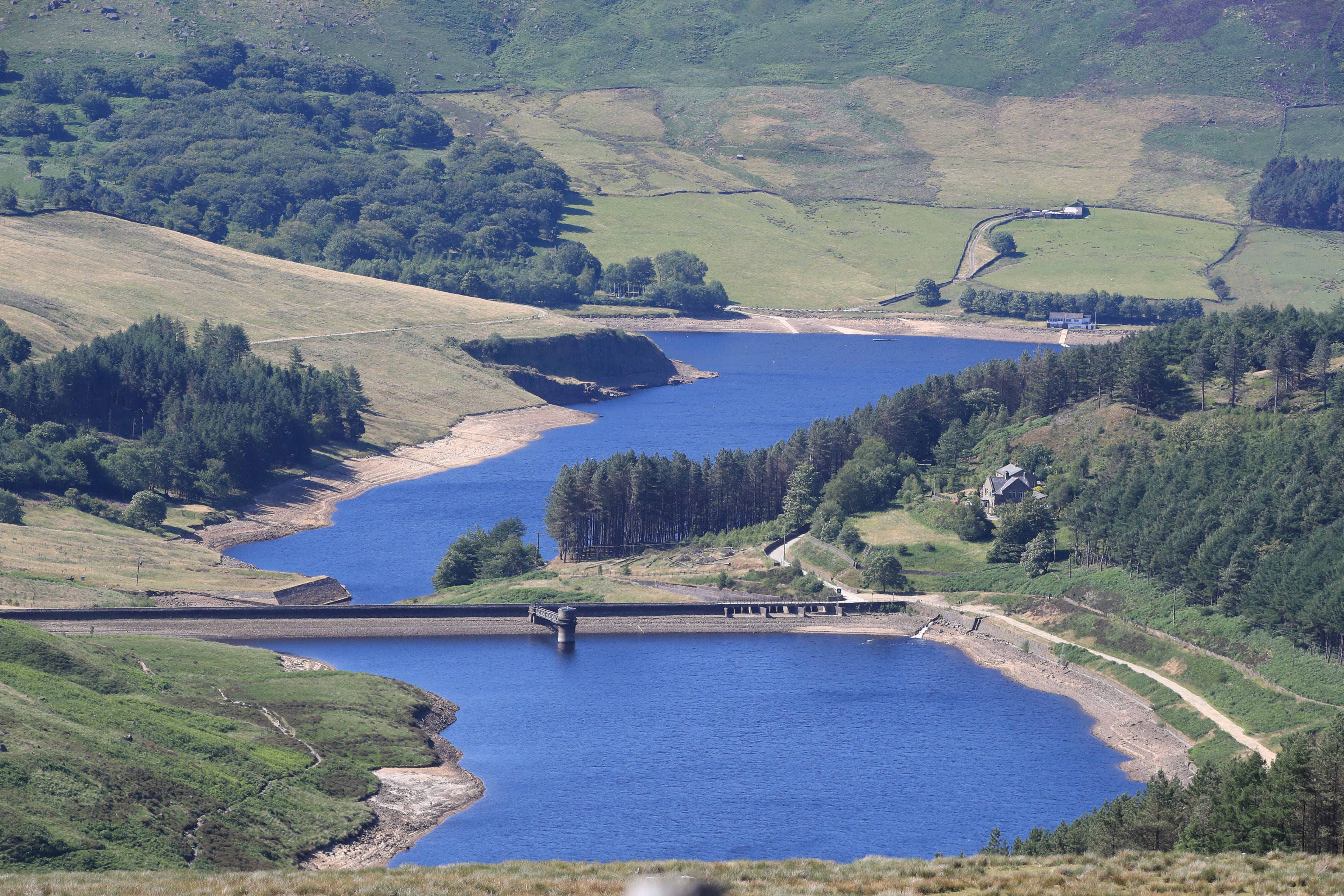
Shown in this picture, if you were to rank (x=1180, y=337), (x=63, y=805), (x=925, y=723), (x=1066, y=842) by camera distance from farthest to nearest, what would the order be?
1. (x=1180, y=337)
2. (x=925, y=723)
3. (x=63, y=805)
4. (x=1066, y=842)

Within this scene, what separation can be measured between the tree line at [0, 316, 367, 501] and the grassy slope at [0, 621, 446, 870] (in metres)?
57.1

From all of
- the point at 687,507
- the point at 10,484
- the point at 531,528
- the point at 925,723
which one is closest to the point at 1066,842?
the point at 925,723

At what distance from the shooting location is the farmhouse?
146 meters

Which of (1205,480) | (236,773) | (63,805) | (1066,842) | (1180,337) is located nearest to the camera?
(1066,842)

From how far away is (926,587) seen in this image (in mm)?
136375

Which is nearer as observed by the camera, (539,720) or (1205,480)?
(539,720)

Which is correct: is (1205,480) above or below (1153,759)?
above

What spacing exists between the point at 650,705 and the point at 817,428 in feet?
184

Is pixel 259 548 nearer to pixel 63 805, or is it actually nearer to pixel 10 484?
pixel 10 484

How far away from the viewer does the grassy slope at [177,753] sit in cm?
7219

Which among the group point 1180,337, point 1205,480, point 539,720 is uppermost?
point 1180,337

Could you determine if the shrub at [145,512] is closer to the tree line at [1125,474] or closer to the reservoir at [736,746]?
the reservoir at [736,746]

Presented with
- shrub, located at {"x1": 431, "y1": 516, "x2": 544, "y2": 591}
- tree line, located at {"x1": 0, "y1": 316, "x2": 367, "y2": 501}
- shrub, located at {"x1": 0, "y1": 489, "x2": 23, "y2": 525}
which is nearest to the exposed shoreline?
shrub, located at {"x1": 431, "y1": 516, "x2": 544, "y2": 591}

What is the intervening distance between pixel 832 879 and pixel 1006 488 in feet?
336
